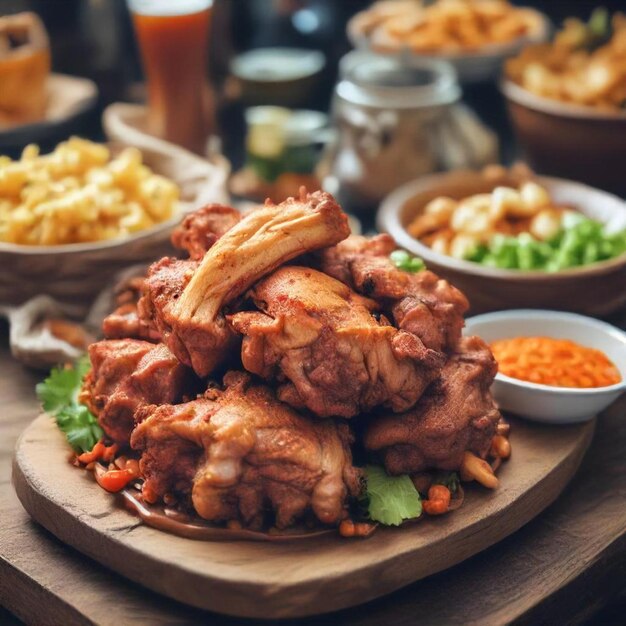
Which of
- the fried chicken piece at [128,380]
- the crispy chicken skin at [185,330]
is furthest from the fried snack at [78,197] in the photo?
the crispy chicken skin at [185,330]

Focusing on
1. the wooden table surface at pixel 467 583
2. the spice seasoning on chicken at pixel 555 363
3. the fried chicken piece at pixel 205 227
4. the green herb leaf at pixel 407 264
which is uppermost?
the fried chicken piece at pixel 205 227

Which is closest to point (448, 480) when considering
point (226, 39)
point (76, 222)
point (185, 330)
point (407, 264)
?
point (407, 264)

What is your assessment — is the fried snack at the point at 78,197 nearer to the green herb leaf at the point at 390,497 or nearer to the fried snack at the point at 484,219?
the fried snack at the point at 484,219

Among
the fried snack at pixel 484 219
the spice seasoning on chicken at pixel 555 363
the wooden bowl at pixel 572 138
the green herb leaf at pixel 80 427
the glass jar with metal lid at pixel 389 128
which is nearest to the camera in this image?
the green herb leaf at pixel 80 427

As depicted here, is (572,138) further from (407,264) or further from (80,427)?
(80,427)

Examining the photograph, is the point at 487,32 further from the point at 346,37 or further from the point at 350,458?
the point at 350,458
